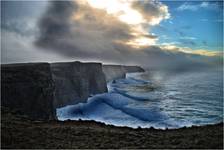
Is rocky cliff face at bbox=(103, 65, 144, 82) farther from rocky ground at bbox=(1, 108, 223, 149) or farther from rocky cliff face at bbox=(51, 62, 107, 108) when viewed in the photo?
rocky ground at bbox=(1, 108, 223, 149)

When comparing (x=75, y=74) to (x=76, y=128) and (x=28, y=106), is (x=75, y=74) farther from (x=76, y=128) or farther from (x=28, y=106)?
(x=76, y=128)

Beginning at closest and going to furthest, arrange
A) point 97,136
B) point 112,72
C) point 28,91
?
1. point 97,136
2. point 28,91
3. point 112,72

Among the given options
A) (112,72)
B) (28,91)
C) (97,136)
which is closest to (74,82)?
(28,91)

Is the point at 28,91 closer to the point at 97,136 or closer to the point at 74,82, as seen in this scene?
the point at 97,136

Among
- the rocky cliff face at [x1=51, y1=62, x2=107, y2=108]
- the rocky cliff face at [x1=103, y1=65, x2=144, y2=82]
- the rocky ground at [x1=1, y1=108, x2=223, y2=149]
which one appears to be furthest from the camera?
the rocky cliff face at [x1=103, y1=65, x2=144, y2=82]

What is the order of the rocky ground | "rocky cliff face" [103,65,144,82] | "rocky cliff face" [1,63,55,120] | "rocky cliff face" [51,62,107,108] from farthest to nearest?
"rocky cliff face" [103,65,144,82] → "rocky cliff face" [51,62,107,108] → "rocky cliff face" [1,63,55,120] → the rocky ground

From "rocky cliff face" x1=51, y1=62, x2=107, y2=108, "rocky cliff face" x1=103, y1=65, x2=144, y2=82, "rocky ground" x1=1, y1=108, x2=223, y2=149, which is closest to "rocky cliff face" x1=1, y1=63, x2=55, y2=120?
"rocky ground" x1=1, y1=108, x2=223, y2=149
